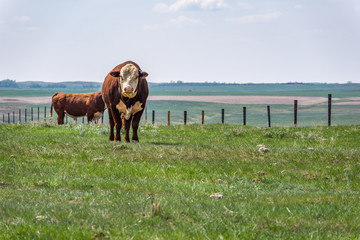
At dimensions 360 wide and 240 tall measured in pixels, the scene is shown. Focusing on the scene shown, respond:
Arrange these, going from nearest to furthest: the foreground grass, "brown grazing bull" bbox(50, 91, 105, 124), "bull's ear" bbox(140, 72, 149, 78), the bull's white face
Answer: the foreground grass < the bull's white face < "bull's ear" bbox(140, 72, 149, 78) < "brown grazing bull" bbox(50, 91, 105, 124)

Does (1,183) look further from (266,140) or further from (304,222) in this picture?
(266,140)

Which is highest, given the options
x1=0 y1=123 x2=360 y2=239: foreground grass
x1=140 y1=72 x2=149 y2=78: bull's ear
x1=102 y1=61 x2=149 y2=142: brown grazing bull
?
x1=140 y1=72 x2=149 y2=78: bull's ear

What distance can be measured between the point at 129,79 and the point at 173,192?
29.3 ft

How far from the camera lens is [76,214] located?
22.2 ft

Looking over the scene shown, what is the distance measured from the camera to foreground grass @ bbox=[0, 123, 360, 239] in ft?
20.4

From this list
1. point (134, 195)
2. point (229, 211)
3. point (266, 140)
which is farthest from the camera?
point (266, 140)

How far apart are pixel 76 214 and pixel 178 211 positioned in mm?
1299

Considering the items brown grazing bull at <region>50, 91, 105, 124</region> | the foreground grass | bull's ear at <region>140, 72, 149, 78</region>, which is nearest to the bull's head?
bull's ear at <region>140, 72, 149, 78</region>

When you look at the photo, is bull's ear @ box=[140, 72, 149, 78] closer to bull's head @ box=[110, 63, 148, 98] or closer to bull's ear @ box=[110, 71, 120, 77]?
bull's head @ box=[110, 63, 148, 98]

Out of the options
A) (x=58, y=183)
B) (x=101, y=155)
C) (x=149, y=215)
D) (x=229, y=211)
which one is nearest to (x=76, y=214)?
(x=149, y=215)

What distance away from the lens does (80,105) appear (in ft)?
136

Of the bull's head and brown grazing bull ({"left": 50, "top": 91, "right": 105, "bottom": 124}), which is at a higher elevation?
the bull's head

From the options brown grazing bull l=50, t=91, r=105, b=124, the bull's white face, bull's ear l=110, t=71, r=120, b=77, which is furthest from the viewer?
brown grazing bull l=50, t=91, r=105, b=124

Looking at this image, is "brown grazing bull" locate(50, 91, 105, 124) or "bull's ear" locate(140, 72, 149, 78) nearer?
"bull's ear" locate(140, 72, 149, 78)
